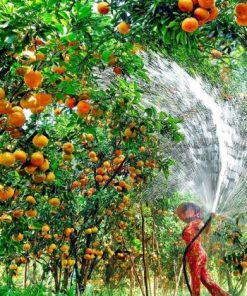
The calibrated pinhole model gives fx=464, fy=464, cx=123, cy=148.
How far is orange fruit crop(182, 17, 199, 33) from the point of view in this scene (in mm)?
2045

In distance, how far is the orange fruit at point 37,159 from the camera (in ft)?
9.09

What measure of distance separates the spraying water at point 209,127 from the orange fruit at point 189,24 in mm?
2574

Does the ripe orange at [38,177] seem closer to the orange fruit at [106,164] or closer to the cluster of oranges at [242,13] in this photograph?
the cluster of oranges at [242,13]

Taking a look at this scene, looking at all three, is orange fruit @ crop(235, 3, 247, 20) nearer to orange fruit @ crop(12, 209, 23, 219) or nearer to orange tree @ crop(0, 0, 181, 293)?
orange tree @ crop(0, 0, 181, 293)

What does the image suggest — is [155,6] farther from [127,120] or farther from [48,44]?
[127,120]

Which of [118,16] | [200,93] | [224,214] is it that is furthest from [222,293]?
[118,16]

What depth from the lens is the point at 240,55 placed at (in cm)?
418

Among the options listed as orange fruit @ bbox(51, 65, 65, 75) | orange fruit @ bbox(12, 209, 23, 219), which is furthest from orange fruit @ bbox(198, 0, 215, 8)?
orange fruit @ bbox(12, 209, 23, 219)

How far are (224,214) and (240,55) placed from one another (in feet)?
7.27

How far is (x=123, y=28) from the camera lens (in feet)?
8.92

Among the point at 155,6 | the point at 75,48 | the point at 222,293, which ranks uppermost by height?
the point at 75,48

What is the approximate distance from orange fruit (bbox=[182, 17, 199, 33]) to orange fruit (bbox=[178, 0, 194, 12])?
0.18ft

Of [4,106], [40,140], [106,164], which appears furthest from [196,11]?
[106,164]

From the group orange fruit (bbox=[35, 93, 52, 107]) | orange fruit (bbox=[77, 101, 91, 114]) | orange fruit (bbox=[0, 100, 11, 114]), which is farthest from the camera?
orange fruit (bbox=[77, 101, 91, 114])
